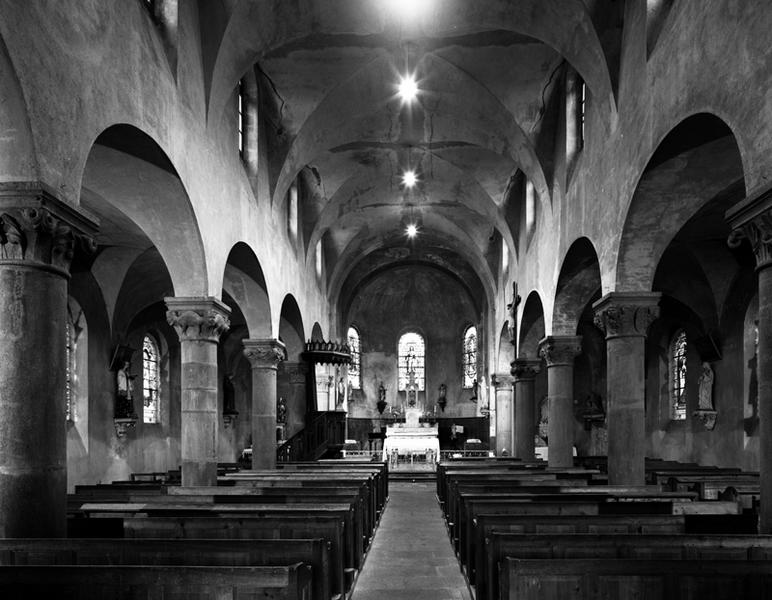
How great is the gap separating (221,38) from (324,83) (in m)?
5.21

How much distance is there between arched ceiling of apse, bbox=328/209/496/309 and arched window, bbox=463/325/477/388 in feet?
15.8

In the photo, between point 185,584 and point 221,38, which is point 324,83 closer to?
point 221,38

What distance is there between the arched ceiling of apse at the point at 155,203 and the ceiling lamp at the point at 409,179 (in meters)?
12.7

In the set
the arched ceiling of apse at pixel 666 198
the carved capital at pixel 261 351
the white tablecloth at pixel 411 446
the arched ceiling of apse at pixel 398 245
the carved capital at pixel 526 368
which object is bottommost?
the white tablecloth at pixel 411 446

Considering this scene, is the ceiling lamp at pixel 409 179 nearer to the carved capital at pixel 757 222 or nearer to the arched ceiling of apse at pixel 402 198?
the arched ceiling of apse at pixel 402 198

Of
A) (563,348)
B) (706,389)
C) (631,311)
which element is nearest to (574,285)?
(563,348)

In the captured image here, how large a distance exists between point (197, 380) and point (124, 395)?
8.53 meters

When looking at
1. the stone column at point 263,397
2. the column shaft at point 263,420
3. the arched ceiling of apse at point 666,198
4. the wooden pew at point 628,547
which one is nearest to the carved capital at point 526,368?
the stone column at point 263,397

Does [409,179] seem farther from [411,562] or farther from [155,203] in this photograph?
[411,562]

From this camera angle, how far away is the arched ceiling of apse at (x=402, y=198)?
23922 millimetres

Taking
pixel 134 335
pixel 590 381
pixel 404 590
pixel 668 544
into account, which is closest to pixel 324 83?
pixel 134 335

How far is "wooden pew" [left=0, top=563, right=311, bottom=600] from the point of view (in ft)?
15.7

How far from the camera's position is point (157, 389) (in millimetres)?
24812

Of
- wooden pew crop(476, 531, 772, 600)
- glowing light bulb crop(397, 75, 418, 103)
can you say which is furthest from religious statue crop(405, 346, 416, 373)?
wooden pew crop(476, 531, 772, 600)
